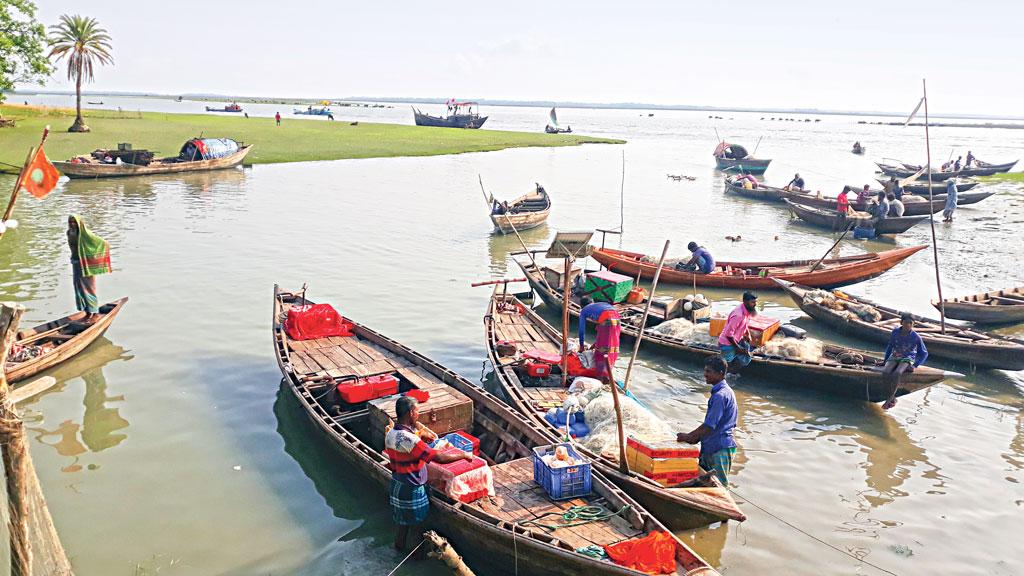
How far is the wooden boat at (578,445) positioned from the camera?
7.53m

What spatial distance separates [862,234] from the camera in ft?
97.3

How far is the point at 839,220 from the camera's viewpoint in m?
30.6

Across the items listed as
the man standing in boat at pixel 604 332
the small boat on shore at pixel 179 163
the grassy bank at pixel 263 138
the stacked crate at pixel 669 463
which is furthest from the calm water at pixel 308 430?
the grassy bank at pixel 263 138

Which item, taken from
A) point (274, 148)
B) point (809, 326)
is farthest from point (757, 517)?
point (274, 148)

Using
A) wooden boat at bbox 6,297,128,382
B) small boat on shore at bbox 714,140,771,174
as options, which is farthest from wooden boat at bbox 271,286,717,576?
small boat on shore at bbox 714,140,771,174

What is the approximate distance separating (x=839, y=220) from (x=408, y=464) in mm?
28921

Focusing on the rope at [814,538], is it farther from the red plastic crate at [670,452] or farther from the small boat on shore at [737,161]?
the small boat on shore at [737,161]

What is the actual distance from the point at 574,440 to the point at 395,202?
84.2ft

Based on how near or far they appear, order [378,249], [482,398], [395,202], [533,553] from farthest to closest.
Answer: [395,202] < [378,249] < [482,398] < [533,553]

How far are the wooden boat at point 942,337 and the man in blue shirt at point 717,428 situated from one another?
27.3ft

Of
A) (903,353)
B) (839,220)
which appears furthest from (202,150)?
(903,353)

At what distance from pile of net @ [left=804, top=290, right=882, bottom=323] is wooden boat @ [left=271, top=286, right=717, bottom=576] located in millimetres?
10316

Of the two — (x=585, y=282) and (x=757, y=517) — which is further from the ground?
(x=585, y=282)

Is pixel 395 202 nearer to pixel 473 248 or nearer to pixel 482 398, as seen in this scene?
pixel 473 248
